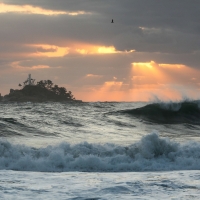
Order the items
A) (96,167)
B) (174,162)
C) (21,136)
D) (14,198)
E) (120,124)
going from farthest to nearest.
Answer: (120,124), (21,136), (174,162), (96,167), (14,198)

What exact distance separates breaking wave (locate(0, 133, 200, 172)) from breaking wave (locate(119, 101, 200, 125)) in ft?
60.1

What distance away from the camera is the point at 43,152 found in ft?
47.2

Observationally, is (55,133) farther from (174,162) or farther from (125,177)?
(125,177)

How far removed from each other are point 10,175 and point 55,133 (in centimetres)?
1149

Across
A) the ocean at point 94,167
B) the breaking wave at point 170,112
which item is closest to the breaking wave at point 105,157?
the ocean at point 94,167

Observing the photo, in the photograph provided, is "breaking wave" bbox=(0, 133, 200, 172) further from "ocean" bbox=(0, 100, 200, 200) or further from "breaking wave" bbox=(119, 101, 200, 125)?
"breaking wave" bbox=(119, 101, 200, 125)

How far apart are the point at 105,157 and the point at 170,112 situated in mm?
23926

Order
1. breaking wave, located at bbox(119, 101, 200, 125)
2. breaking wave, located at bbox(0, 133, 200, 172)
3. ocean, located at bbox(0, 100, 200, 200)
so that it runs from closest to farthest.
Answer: ocean, located at bbox(0, 100, 200, 200) < breaking wave, located at bbox(0, 133, 200, 172) < breaking wave, located at bbox(119, 101, 200, 125)

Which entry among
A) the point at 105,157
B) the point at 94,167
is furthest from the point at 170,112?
the point at 94,167

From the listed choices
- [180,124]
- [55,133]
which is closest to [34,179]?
[55,133]

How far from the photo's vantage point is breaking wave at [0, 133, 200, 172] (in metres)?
13.0

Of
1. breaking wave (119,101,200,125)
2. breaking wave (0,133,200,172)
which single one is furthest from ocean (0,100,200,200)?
breaking wave (119,101,200,125)

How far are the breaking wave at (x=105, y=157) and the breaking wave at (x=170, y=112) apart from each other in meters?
18.3

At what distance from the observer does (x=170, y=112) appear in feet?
122
